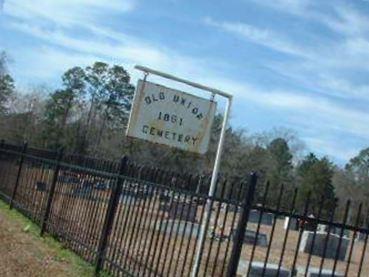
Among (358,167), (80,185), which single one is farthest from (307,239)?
Result: (358,167)

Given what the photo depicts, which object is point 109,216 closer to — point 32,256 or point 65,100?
point 32,256

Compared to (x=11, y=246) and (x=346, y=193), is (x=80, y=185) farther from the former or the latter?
(x=346, y=193)

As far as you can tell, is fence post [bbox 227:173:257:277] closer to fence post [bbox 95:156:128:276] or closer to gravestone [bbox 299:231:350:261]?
fence post [bbox 95:156:128:276]

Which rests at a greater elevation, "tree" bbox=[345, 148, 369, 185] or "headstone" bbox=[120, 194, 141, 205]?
"tree" bbox=[345, 148, 369, 185]

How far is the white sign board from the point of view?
12.3 metres

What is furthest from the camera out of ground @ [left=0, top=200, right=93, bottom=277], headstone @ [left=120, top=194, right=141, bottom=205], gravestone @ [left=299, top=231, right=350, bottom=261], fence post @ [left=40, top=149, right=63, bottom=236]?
gravestone @ [left=299, top=231, right=350, bottom=261]

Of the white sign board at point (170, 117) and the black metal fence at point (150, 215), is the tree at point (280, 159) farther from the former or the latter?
the white sign board at point (170, 117)

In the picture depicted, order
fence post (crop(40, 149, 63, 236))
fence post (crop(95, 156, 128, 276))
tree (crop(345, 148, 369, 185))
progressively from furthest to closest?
1. tree (crop(345, 148, 369, 185))
2. fence post (crop(40, 149, 63, 236))
3. fence post (crop(95, 156, 128, 276))

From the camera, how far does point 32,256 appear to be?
36.0 ft

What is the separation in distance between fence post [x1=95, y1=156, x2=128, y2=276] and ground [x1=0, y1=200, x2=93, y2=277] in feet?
0.86

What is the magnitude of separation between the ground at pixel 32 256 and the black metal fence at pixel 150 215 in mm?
253

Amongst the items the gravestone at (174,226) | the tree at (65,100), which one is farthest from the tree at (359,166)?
the gravestone at (174,226)

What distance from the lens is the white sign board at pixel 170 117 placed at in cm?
1231

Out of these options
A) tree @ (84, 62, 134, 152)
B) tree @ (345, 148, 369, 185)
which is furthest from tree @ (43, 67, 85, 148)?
tree @ (345, 148, 369, 185)
